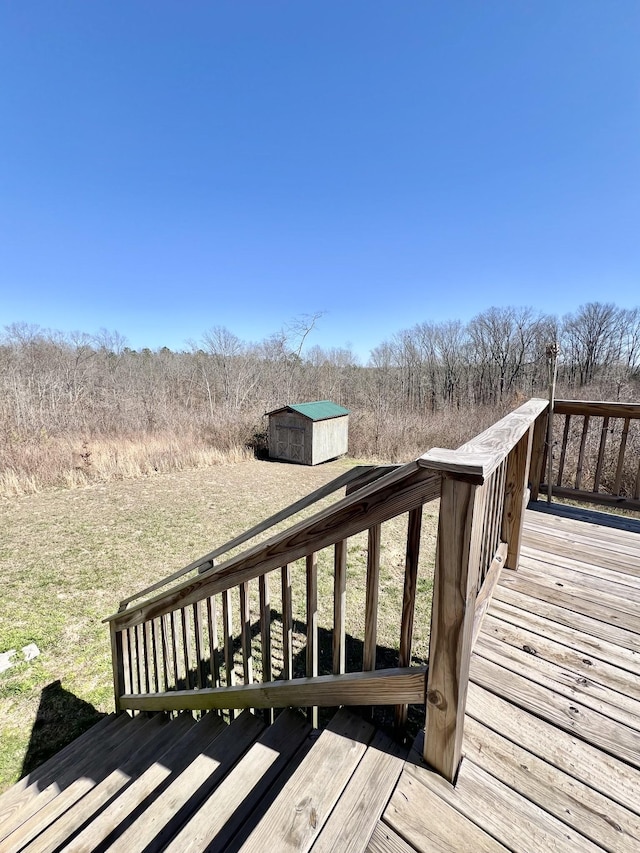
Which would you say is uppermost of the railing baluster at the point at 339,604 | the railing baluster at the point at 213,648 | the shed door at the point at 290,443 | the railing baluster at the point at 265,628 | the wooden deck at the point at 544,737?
the railing baluster at the point at 339,604

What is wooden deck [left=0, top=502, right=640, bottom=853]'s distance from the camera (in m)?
1.01

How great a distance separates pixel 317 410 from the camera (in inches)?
463

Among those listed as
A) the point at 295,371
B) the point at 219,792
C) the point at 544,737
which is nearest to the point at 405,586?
the point at 544,737

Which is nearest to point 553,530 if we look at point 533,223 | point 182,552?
point 182,552

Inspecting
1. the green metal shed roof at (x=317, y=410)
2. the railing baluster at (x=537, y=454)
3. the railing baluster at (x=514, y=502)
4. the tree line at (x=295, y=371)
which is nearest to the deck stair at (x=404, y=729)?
the railing baluster at (x=514, y=502)

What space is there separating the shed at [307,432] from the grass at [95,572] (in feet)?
7.47

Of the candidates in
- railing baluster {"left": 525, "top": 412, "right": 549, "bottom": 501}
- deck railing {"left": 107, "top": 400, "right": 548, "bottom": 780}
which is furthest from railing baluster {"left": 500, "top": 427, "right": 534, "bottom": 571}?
railing baluster {"left": 525, "top": 412, "right": 549, "bottom": 501}

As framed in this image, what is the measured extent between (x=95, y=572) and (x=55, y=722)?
7.70ft

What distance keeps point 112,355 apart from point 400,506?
19.6 meters

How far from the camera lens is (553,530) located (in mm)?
2898

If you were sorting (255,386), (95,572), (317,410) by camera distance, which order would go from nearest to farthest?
(95,572)
(317,410)
(255,386)

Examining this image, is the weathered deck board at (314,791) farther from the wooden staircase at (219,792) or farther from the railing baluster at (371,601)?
the railing baluster at (371,601)

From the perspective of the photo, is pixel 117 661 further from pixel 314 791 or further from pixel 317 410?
pixel 317 410

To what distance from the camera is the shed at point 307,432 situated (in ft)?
37.2
